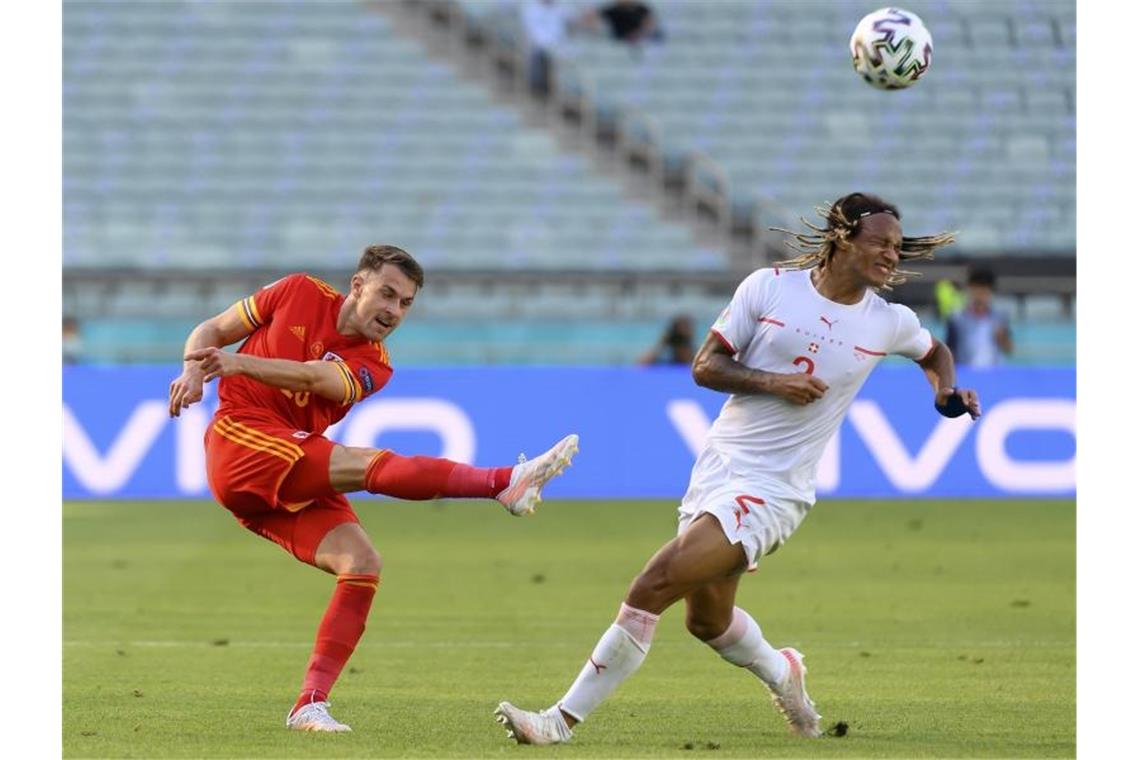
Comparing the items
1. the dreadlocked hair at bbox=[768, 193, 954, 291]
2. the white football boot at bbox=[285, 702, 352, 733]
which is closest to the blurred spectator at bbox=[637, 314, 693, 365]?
the dreadlocked hair at bbox=[768, 193, 954, 291]

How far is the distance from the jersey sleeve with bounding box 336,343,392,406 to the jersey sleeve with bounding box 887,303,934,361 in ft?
6.33

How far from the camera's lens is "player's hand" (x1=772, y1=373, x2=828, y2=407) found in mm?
7414

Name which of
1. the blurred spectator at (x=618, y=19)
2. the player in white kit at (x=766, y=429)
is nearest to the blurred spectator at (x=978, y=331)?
the blurred spectator at (x=618, y=19)

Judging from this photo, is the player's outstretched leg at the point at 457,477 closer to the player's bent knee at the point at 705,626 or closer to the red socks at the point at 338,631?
the red socks at the point at 338,631

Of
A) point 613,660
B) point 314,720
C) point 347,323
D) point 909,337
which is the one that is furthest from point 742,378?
point 314,720

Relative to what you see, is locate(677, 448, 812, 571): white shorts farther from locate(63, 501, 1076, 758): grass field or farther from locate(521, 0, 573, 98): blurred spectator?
locate(521, 0, 573, 98): blurred spectator

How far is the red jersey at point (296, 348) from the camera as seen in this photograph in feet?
26.0

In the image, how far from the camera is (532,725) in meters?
7.37

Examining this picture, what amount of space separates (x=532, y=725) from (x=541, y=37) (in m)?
21.4

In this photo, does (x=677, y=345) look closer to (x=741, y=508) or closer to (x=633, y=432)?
(x=633, y=432)

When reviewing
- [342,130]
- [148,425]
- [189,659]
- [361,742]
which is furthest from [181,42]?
[361,742]

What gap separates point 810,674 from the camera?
9.70 m

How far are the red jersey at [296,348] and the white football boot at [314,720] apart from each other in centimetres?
108

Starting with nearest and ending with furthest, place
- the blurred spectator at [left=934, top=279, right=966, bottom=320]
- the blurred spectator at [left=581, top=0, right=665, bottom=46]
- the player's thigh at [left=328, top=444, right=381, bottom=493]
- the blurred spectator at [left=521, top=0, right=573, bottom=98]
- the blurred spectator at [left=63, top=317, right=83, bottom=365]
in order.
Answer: the player's thigh at [left=328, top=444, right=381, bottom=493] → the blurred spectator at [left=63, top=317, right=83, bottom=365] → the blurred spectator at [left=934, top=279, right=966, bottom=320] → the blurred spectator at [left=521, top=0, right=573, bottom=98] → the blurred spectator at [left=581, top=0, right=665, bottom=46]
